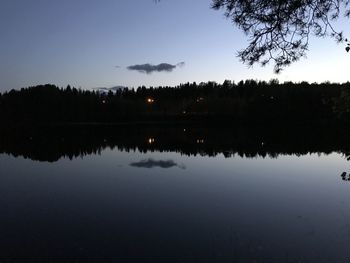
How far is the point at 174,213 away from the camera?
19.9m

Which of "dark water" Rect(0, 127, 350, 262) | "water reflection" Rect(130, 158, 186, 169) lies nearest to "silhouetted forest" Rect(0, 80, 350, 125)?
"water reflection" Rect(130, 158, 186, 169)

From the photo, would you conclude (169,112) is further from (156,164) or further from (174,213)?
(174,213)

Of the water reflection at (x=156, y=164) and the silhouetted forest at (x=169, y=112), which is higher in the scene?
the silhouetted forest at (x=169, y=112)

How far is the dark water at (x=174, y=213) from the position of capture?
14.2 m

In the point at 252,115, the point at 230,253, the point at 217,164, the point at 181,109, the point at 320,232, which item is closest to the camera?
the point at 230,253

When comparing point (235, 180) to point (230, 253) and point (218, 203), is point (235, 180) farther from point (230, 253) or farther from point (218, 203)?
point (230, 253)

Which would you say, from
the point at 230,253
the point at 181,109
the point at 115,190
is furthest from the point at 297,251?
the point at 181,109

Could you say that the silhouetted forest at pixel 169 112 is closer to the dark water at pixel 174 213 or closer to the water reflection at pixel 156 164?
the water reflection at pixel 156 164

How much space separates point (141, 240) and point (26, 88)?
172 meters

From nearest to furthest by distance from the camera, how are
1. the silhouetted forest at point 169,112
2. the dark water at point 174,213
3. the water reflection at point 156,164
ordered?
the dark water at point 174,213 < the water reflection at point 156,164 < the silhouetted forest at point 169,112

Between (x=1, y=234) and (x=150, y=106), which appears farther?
(x=150, y=106)

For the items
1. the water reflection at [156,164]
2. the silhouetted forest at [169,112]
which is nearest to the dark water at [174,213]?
the water reflection at [156,164]

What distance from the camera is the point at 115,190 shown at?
26.5m

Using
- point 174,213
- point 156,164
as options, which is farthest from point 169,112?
point 174,213
